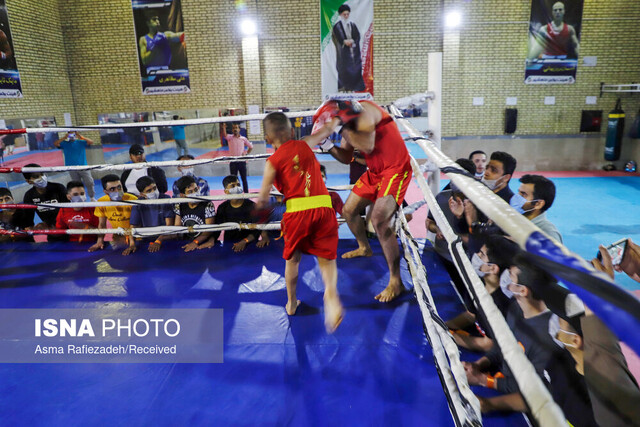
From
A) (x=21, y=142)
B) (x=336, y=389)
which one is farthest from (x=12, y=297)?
(x=21, y=142)

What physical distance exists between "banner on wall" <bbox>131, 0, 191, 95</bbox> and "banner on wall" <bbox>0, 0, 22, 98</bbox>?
2608 millimetres

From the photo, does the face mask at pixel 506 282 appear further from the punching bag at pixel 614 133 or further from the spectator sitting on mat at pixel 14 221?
the punching bag at pixel 614 133

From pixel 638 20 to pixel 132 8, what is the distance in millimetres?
12134

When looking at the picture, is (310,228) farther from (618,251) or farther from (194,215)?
(194,215)

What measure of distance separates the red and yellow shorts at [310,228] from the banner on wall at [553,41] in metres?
9.56

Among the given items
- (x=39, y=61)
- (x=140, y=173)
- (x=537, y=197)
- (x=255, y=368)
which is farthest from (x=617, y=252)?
(x=39, y=61)

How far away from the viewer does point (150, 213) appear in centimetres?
374

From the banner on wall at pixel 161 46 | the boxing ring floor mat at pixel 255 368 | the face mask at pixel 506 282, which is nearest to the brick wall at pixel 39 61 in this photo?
the banner on wall at pixel 161 46

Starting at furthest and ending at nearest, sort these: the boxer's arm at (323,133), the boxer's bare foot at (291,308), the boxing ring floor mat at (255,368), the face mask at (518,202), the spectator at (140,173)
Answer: the spectator at (140,173), the face mask at (518,202), the boxer's bare foot at (291,308), the boxer's arm at (323,133), the boxing ring floor mat at (255,368)

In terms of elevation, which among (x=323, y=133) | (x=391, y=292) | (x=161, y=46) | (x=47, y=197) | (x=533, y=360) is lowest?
(x=391, y=292)

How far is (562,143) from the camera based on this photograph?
1002 cm

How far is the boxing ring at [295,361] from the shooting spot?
136 cm

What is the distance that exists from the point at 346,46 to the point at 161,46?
4.62 metres

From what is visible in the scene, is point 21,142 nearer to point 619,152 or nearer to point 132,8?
point 132,8
